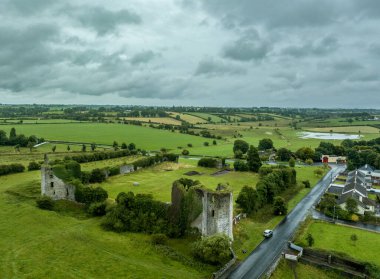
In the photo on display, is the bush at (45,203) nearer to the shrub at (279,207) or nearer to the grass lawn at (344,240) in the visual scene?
the shrub at (279,207)

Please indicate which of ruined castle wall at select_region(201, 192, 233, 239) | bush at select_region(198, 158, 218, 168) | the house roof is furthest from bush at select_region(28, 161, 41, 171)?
the house roof

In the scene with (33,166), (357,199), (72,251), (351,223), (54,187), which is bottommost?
(351,223)

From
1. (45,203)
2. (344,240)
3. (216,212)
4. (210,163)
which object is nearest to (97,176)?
→ (45,203)

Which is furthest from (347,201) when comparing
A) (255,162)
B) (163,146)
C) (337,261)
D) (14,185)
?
(163,146)

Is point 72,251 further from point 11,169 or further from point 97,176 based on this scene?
point 11,169

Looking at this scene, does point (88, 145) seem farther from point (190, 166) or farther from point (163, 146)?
point (190, 166)
